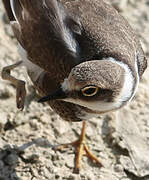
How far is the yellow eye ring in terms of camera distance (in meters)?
4.37

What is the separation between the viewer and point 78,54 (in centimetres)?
476

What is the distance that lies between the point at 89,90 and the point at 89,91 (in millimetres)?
18

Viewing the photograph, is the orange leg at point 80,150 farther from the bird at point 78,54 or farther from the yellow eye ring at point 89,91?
the yellow eye ring at point 89,91

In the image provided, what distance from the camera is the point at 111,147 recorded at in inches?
223

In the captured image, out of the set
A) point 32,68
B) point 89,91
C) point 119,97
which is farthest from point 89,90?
point 32,68

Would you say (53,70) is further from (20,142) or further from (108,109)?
(20,142)

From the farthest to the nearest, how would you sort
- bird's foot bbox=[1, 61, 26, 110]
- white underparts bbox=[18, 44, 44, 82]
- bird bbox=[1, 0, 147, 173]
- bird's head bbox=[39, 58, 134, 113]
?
bird's foot bbox=[1, 61, 26, 110] → white underparts bbox=[18, 44, 44, 82] → bird bbox=[1, 0, 147, 173] → bird's head bbox=[39, 58, 134, 113]

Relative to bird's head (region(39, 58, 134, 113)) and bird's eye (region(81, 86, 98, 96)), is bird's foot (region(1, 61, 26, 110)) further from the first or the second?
bird's eye (region(81, 86, 98, 96))

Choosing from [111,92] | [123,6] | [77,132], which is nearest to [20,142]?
[77,132]

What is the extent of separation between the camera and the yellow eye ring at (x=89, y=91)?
4.37 metres

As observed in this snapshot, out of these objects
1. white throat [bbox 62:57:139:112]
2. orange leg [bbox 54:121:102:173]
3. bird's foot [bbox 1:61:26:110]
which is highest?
white throat [bbox 62:57:139:112]

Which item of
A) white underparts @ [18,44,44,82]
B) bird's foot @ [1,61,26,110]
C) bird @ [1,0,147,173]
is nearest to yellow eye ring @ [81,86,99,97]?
bird @ [1,0,147,173]

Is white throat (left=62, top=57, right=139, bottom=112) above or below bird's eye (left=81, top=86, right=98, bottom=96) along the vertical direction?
below

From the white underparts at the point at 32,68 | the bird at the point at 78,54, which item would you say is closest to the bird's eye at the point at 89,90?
the bird at the point at 78,54
